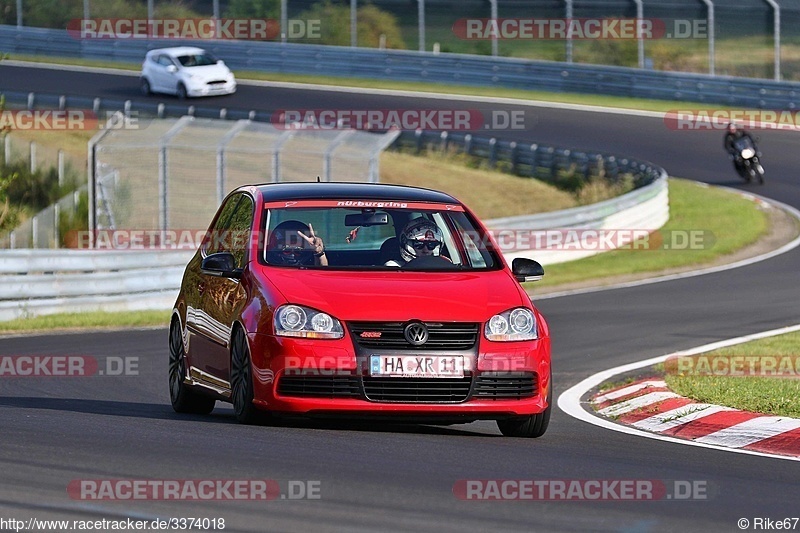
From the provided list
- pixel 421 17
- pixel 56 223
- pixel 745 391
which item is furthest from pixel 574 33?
pixel 745 391

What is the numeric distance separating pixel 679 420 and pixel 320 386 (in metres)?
2.72

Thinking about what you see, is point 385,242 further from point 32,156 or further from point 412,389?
point 32,156

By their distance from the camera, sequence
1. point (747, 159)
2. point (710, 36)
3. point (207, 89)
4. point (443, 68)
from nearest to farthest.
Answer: point (747, 159) → point (710, 36) → point (207, 89) → point (443, 68)

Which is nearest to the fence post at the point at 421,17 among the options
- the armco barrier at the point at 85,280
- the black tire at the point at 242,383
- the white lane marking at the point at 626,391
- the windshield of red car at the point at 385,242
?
the armco barrier at the point at 85,280

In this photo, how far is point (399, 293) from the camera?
28.9ft

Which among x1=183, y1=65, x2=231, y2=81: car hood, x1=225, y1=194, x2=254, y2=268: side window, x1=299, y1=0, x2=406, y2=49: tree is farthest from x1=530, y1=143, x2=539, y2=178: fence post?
x1=225, y1=194, x2=254, y2=268: side window

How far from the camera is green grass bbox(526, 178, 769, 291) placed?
78.1 ft

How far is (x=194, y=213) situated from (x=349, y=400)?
18.7 metres

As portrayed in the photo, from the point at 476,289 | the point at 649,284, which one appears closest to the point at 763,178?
the point at 649,284

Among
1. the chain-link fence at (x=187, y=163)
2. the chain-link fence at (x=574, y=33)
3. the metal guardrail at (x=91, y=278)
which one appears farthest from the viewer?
the chain-link fence at (x=574, y=33)

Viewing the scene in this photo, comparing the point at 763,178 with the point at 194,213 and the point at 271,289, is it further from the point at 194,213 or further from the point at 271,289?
the point at 271,289

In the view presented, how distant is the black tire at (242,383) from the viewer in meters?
8.86

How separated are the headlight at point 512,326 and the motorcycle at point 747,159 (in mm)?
24915

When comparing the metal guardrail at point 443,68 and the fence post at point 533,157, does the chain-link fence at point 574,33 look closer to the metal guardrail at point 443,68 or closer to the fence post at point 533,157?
the metal guardrail at point 443,68
